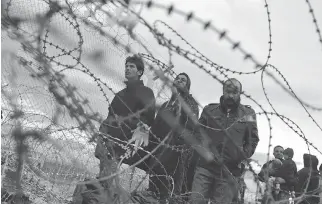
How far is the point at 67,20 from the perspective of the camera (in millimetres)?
2295

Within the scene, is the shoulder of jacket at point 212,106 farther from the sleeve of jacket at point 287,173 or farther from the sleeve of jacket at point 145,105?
the sleeve of jacket at point 287,173

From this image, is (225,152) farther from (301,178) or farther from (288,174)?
(301,178)

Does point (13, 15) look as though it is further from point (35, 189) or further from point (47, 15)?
point (35, 189)

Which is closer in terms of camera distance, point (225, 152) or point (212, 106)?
point (225, 152)

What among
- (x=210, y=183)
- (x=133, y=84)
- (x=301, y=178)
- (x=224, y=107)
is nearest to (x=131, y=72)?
(x=133, y=84)

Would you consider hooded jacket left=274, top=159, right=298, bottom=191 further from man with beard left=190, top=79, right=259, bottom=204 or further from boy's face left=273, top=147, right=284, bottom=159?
man with beard left=190, top=79, right=259, bottom=204

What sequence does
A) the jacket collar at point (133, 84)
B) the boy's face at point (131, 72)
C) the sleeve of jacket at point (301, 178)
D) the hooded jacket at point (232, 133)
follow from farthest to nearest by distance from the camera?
1. the sleeve of jacket at point (301, 178)
2. the hooded jacket at point (232, 133)
3. the boy's face at point (131, 72)
4. the jacket collar at point (133, 84)

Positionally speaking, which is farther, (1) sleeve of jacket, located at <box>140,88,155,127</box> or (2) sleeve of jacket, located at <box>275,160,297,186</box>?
(2) sleeve of jacket, located at <box>275,160,297,186</box>

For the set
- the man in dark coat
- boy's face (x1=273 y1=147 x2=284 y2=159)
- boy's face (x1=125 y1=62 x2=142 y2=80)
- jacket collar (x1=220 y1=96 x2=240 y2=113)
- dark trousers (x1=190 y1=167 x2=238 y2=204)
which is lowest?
dark trousers (x1=190 y1=167 x2=238 y2=204)

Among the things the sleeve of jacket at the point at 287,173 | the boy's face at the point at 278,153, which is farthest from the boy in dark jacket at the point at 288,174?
the boy's face at the point at 278,153

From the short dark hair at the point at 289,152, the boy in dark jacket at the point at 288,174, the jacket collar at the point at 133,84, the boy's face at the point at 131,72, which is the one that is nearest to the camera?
the jacket collar at the point at 133,84

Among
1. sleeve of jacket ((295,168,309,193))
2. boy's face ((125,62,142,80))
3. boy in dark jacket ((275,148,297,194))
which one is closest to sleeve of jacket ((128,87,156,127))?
boy's face ((125,62,142,80))

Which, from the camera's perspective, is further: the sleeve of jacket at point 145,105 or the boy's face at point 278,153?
the boy's face at point 278,153

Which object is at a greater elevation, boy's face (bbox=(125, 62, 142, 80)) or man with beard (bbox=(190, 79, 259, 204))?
boy's face (bbox=(125, 62, 142, 80))
